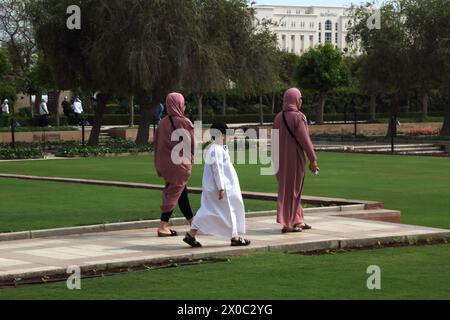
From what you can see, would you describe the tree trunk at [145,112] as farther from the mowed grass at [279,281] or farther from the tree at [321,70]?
the mowed grass at [279,281]

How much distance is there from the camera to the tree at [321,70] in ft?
160

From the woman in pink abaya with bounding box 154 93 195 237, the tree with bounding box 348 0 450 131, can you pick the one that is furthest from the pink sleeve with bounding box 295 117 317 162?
the tree with bounding box 348 0 450 131

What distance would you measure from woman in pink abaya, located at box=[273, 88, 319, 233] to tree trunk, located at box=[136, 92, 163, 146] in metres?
20.0

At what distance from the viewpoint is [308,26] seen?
14362 centimetres

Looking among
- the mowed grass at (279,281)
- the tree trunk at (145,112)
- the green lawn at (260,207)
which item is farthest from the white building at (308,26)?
the mowed grass at (279,281)

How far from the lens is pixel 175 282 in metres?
9.08

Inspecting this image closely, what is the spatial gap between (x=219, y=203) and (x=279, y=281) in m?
2.16

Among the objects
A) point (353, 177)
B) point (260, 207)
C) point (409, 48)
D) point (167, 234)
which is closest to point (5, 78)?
point (409, 48)

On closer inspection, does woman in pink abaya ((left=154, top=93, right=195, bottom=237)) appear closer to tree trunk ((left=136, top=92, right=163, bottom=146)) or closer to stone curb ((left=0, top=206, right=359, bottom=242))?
stone curb ((left=0, top=206, right=359, bottom=242))

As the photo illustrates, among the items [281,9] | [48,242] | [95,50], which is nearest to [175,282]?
[48,242]

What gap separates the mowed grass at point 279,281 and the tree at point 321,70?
3849 cm

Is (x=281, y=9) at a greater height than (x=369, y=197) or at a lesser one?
greater

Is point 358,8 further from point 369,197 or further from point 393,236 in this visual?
point 393,236

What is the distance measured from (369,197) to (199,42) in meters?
14.6
